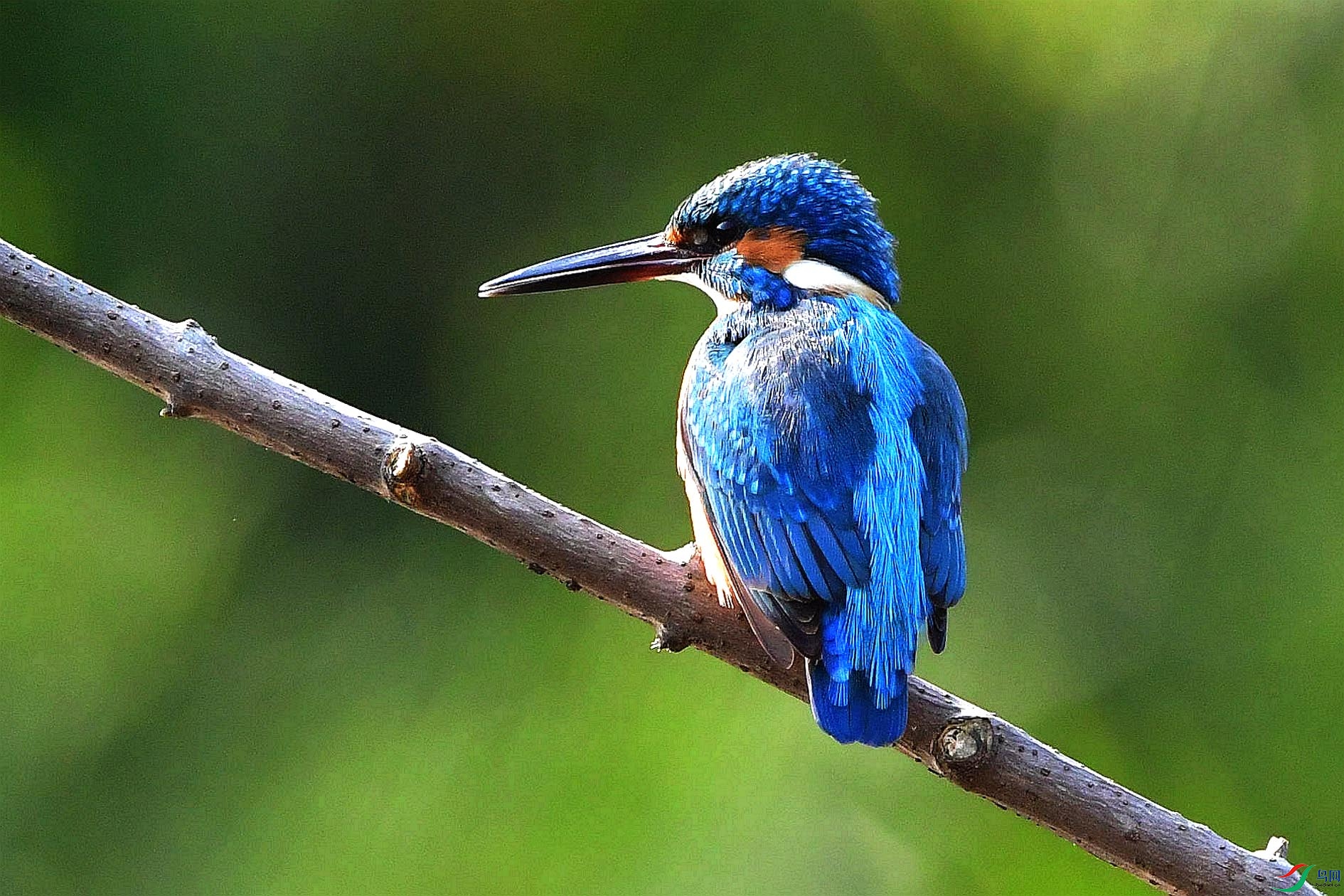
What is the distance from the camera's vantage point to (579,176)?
2.95 m

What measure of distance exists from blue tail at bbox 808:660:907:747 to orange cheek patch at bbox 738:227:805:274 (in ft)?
2.10

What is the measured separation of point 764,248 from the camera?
1.77m

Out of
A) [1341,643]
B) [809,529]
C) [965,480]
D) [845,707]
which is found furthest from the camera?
[965,480]

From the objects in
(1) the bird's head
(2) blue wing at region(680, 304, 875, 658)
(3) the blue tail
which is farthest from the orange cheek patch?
(3) the blue tail

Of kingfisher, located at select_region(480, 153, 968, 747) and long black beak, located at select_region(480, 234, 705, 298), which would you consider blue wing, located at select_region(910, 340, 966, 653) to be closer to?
kingfisher, located at select_region(480, 153, 968, 747)

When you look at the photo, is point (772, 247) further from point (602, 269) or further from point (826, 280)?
point (602, 269)

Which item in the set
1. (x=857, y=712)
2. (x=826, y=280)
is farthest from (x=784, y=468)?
(x=826, y=280)

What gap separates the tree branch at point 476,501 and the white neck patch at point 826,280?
1.79 feet

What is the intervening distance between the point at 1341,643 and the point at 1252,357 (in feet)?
1.91

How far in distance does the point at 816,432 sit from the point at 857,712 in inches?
12.9

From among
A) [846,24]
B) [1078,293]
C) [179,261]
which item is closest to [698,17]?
[846,24]

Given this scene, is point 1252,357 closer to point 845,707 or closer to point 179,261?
point 845,707

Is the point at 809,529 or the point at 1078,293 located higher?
the point at 1078,293

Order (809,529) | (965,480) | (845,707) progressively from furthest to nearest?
Result: 1. (965,480)
2. (809,529)
3. (845,707)
